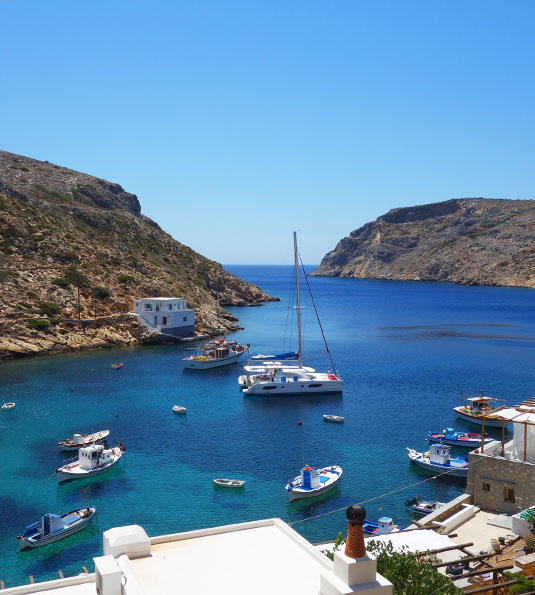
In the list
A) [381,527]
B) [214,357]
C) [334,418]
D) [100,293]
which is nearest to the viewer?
[381,527]

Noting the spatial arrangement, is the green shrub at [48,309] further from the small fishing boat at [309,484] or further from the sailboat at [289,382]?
the small fishing boat at [309,484]

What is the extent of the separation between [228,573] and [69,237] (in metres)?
94.3

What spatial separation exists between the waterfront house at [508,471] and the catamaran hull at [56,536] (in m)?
17.9

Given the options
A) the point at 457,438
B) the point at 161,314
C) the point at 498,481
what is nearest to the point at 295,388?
the point at 457,438

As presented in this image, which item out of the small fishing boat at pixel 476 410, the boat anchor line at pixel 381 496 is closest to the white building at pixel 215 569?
the boat anchor line at pixel 381 496

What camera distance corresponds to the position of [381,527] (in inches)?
1023

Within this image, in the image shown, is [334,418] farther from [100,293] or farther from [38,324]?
[100,293]

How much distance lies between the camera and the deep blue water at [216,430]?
2941 centimetres

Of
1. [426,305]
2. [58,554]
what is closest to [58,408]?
[58,554]

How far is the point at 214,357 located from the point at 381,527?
46.1 metres

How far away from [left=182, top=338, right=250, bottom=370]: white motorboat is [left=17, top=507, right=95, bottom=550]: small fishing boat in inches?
1595

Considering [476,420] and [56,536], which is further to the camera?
[476,420]

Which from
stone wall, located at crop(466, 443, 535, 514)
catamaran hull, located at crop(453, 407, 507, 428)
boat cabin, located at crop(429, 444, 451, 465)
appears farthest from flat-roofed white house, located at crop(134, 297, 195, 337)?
stone wall, located at crop(466, 443, 535, 514)

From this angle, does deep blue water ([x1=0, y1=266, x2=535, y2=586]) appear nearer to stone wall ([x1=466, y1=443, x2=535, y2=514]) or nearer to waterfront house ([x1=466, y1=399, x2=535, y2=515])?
stone wall ([x1=466, y1=443, x2=535, y2=514])
